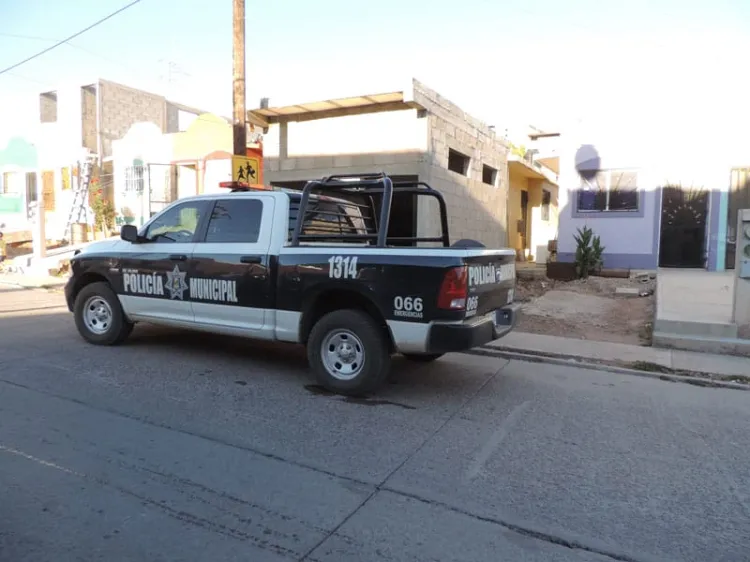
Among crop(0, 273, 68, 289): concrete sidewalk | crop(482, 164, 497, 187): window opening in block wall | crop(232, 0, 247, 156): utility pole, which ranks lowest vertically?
crop(0, 273, 68, 289): concrete sidewalk

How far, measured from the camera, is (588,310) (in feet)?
34.5

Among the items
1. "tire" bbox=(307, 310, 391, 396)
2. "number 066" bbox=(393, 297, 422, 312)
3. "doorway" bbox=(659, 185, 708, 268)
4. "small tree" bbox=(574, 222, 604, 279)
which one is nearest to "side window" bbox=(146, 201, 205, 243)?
"tire" bbox=(307, 310, 391, 396)

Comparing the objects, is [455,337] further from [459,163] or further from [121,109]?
[121,109]

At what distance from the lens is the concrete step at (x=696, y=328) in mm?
7664

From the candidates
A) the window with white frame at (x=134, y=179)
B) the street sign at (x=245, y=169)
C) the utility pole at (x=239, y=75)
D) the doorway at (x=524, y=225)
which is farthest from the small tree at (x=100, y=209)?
the doorway at (x=524, y=225)

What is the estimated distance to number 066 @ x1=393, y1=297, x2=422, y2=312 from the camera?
504cm

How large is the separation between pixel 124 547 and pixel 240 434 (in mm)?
1573

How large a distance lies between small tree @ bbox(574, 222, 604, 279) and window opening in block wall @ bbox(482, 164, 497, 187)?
2.93 m

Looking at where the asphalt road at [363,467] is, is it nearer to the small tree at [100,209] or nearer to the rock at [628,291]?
the rock at [628,291]

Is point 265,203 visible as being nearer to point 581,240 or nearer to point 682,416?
point 682,416

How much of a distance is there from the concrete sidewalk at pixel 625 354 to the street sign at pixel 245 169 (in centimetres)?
555

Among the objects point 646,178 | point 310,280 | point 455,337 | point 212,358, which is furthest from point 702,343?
point 646,178

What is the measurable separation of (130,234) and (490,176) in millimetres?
11413

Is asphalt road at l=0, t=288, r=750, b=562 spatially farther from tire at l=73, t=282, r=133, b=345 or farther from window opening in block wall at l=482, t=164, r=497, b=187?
window opening in block wall at l=482, t=164, r=497, b=187
